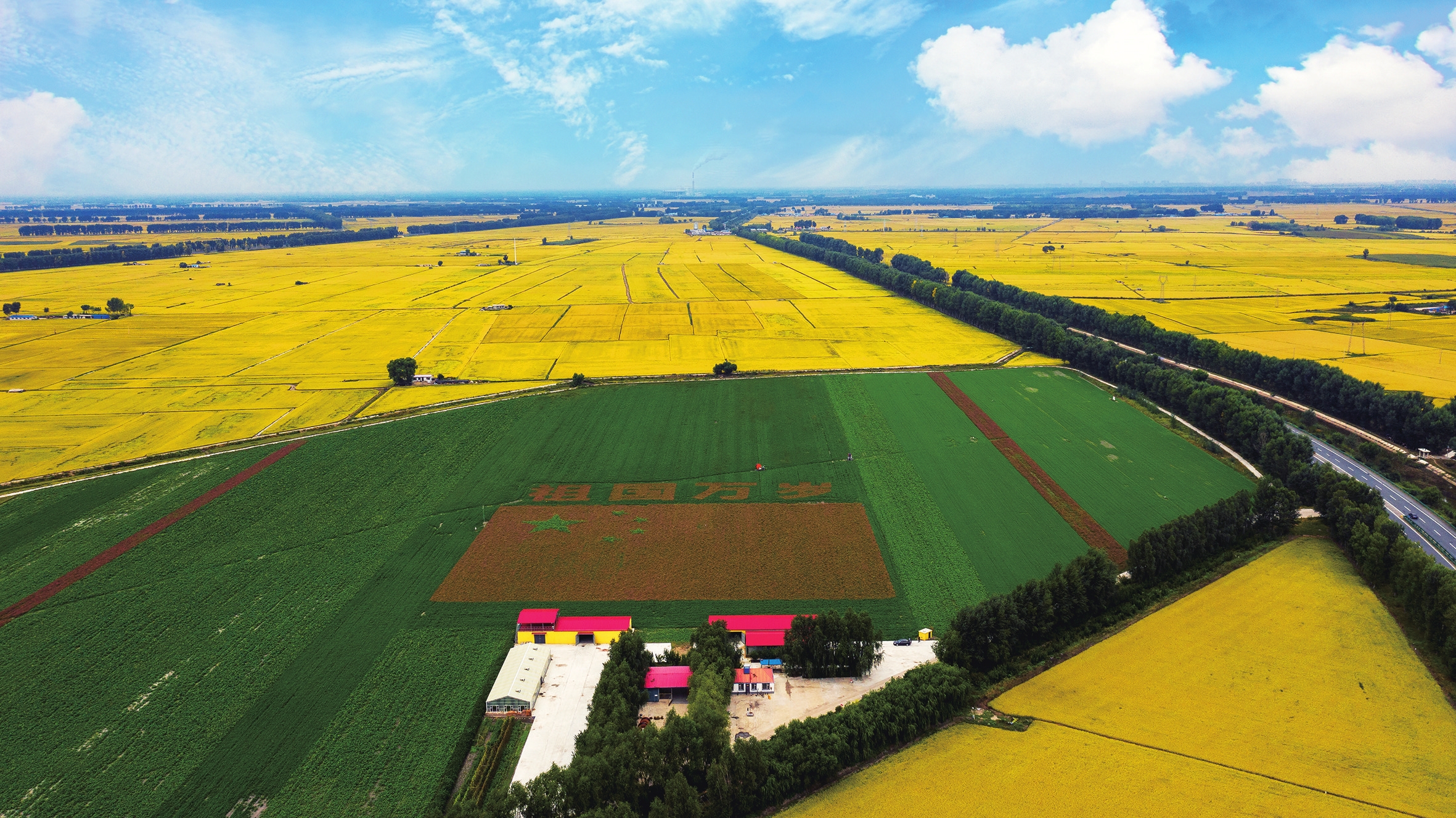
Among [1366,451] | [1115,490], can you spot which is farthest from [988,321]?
[1115,490]

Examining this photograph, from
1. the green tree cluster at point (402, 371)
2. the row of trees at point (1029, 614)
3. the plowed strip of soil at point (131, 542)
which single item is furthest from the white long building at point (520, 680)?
the green tree cluster at point (402, 371)

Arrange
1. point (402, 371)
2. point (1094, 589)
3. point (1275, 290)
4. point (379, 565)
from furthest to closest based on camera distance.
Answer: point (1275, 290) < point (402, 371) < point (379, 565) < point (1094, 589)

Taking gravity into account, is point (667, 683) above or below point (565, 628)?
below

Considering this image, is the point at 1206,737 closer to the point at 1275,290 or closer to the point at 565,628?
the point at 565,628

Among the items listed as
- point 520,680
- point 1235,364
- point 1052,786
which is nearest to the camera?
point 1052,786

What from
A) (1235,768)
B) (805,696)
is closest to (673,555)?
(805,696)

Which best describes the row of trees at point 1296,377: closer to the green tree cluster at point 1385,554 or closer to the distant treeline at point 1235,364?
the distant treeline at point 1235,364

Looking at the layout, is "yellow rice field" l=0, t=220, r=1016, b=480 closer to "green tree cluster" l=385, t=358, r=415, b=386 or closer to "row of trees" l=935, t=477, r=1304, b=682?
"green tree cluster" l=385, t=358, r=415, b=386
